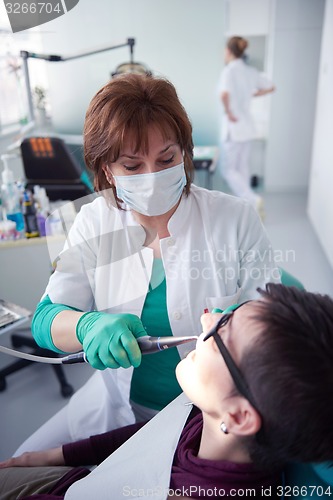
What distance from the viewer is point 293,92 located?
4.16 m

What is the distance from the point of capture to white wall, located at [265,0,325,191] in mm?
3900

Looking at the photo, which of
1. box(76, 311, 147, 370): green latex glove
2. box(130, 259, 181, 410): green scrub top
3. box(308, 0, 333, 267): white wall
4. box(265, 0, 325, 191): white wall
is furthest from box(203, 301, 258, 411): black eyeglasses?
box(265, 0, 325, 191): white wall

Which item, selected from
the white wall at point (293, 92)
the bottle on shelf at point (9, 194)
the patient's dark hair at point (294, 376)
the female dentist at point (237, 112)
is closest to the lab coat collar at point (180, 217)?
the patient's dark hair at point (294, 376)

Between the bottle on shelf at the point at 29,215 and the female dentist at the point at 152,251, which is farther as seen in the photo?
the bottle on shelf at the point at 29,215

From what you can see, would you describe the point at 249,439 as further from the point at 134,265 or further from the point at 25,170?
the point at 25,170

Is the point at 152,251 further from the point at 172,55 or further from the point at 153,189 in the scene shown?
the point at 172,55

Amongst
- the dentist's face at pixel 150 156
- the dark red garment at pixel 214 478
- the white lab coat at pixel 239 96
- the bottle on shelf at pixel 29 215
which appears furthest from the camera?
the white lab coat at pixel 239 96

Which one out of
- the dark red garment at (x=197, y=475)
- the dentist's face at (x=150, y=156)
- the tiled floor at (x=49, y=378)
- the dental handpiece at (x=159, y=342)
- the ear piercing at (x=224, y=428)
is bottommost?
the tiled floor at (x=49, y=378)

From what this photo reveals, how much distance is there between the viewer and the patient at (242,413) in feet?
2.03

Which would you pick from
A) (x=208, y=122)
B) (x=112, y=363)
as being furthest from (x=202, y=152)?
(x=112, y=363)

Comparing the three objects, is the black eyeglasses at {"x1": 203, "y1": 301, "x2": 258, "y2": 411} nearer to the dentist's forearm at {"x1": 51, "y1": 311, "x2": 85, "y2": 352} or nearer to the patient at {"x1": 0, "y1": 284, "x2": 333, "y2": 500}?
the patient at {"x1": 0, "y1": 284, "x2": 333, "y2": 500}

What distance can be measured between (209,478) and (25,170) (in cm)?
184

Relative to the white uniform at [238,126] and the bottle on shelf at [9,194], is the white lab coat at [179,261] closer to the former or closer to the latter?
the bottle on shelf at [9,194]

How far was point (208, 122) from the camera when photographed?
3.03 meters
